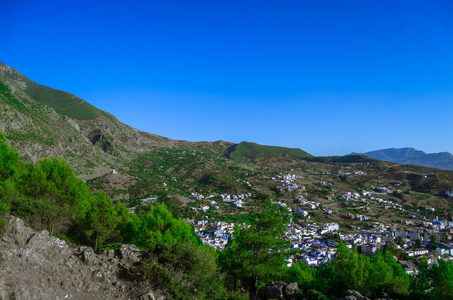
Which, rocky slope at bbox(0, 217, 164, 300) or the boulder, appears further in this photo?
the boulder

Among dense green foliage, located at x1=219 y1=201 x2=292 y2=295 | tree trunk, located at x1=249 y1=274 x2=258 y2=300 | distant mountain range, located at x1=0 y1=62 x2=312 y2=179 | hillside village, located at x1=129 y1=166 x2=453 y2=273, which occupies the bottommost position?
hillside village, located at x1=129 y1=166 x2=453 y2=273

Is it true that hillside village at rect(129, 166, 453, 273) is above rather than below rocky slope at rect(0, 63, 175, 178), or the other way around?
below

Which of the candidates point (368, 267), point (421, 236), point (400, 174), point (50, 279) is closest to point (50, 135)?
point (50, 279)

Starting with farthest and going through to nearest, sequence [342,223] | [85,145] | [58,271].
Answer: [85,145]
[342,223]
[58,271]

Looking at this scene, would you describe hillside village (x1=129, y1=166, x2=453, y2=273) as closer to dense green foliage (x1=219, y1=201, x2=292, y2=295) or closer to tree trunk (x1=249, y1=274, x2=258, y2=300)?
tree trunk (x1=249, y1=274, x2=258, y2=300)

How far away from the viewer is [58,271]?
46.9 ft

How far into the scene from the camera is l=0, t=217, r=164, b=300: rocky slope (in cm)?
1213

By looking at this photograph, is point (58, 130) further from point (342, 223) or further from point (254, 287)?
point (342, 223)

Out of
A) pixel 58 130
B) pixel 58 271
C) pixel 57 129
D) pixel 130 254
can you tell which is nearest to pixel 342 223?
pixel 130 254

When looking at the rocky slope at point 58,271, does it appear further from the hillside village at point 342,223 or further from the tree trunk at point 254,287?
the hillside village at point 342,223

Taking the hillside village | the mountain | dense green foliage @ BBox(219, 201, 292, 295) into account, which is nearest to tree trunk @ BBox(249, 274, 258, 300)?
dense green foliage @ BBox(219, 201, 292, 295)

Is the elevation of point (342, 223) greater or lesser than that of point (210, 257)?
lesser

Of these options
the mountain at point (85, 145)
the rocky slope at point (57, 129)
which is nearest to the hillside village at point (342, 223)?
the mountain at point (85, 145)

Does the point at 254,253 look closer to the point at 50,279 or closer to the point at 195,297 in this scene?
the point at 195,297
